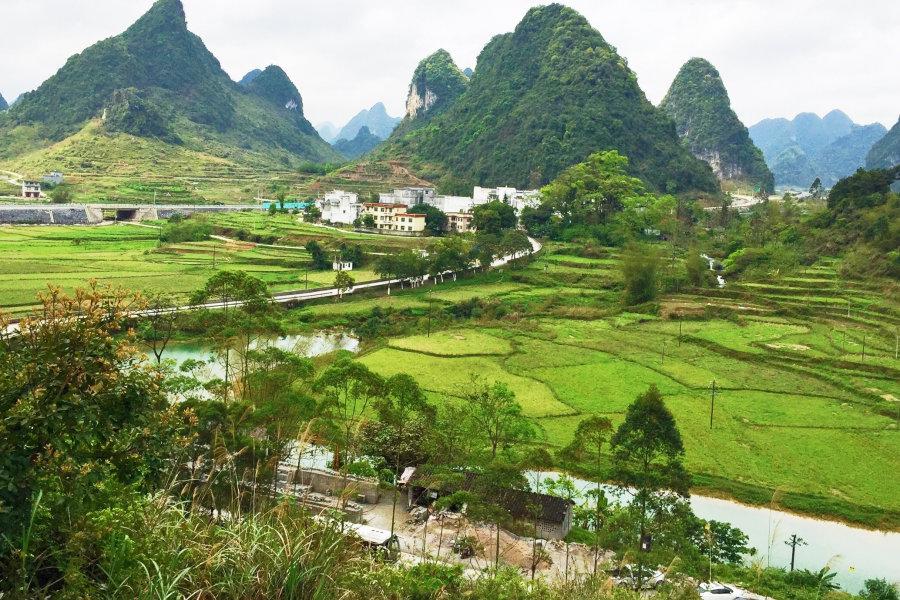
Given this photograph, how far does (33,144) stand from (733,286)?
6809cm

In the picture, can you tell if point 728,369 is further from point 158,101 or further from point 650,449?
point 158,101

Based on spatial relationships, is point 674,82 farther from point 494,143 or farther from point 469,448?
point 469,448

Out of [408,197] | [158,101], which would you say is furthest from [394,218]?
[158,101]

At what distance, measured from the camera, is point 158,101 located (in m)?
80.6

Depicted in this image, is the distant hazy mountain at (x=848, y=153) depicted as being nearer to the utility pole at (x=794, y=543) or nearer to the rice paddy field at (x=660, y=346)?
the rice paddy field at (x=660, y=346)

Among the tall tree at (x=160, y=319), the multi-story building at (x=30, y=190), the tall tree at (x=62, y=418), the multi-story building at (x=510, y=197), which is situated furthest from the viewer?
the multi-story building at (x=30, y=190)

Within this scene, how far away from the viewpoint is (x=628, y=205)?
45.2m

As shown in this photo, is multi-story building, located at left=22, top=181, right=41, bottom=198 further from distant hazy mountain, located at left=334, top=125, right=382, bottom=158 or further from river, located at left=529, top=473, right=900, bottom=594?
distant hazy mountain, located at left=334, top=125, right=382, bottom=158

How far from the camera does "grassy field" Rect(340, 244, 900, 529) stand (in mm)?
13805

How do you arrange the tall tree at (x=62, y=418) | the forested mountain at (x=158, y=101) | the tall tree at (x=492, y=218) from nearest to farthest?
the tall tree at (x=62, y=418) < the tall tree at (x=492, y=218) < the forested mountain at (x=158, y=101)

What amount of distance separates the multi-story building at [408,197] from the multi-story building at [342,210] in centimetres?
253

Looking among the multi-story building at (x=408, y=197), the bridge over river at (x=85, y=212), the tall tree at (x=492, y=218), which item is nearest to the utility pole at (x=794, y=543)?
the tall tree at (x=492, y=218)

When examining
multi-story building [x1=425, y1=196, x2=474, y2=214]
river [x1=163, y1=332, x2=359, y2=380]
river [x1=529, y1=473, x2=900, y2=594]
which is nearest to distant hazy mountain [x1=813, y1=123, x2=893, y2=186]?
multi-story building [x1=425, y1=196, x2=474, y2=214]

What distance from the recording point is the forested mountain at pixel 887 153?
3578 inches
